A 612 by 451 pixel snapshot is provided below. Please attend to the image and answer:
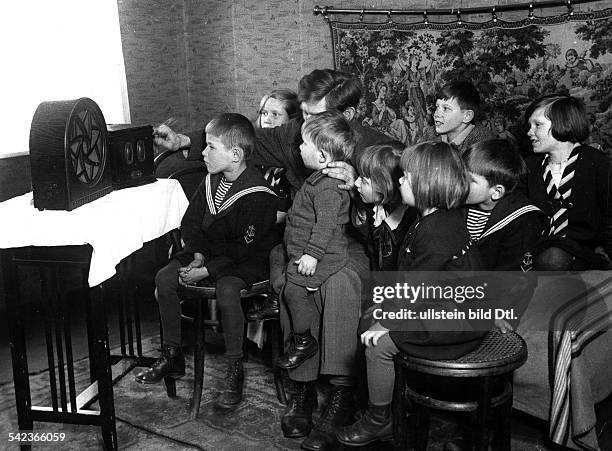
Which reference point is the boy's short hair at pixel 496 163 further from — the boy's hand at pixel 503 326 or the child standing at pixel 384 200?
the boy's hand at pixel 503 326

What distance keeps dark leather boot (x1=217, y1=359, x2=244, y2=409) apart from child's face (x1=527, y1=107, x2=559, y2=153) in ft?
5.16

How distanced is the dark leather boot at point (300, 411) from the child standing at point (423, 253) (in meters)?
0.37

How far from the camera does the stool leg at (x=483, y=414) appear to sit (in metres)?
2.13

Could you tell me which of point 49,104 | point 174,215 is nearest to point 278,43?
point 174,215

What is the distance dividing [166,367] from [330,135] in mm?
1186

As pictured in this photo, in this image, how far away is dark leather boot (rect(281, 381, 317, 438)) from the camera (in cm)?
278

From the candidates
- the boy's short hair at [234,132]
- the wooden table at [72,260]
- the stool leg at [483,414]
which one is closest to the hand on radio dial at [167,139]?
the boy's short hair at [234,132]

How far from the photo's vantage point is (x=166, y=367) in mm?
3025

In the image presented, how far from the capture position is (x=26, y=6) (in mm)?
3963

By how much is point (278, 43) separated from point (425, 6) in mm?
1032

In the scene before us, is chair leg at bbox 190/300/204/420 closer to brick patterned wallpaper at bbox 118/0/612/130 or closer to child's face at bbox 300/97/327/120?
child's face at bbox 300/97/327/120

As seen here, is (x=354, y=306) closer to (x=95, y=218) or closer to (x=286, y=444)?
(x=286, y=444)

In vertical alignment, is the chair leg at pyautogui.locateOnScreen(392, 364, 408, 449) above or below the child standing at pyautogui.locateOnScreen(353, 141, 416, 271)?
below

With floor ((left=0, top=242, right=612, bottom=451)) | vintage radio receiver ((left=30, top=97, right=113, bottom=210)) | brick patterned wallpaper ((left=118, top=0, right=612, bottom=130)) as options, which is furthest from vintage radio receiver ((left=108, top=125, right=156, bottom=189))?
brick patterned wallpaper ((left=118, top=0, right=612, bottom=130))
